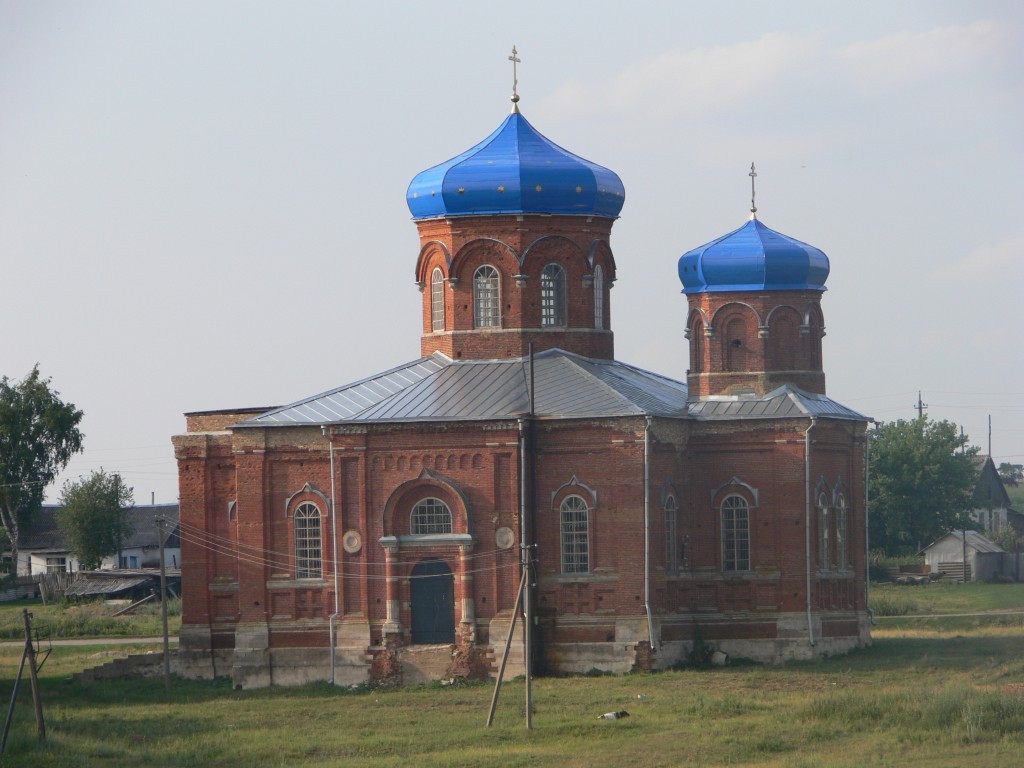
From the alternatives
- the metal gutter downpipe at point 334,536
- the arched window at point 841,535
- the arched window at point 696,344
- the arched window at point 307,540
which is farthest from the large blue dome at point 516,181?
the arched window at point 841,535

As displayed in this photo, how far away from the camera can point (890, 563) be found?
214 ft

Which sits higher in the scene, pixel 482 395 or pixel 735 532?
pixel 482 395

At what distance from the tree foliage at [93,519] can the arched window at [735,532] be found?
109ft

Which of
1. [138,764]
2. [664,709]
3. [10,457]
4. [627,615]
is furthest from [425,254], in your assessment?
[10,457]

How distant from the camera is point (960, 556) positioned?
216ft

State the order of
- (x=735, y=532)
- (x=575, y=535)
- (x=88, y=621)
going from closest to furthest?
(x=575, y=535)
(x=735, y=532)
(x=88, y=621)

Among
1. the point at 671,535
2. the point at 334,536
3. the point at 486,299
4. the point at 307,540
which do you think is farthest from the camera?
the point at 486,299

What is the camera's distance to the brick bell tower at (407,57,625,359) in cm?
4203

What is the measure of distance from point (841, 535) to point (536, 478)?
700 cm

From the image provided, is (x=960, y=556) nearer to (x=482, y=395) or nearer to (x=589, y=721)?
(x=482, y=395)

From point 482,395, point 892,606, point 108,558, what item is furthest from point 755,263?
point 108,558

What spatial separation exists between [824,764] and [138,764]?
9.70 metres

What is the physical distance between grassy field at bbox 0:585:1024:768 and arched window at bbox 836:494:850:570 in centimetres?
195

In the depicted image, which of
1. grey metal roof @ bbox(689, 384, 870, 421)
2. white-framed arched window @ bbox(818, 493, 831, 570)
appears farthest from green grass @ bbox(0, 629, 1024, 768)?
grey metal roof @ bbox(689, 384, 870, 421)
